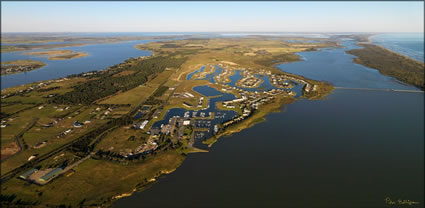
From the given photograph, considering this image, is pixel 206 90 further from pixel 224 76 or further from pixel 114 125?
pixel 114 125

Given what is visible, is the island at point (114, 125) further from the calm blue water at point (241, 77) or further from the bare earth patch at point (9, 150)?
the calm blue water at point (241, 77)

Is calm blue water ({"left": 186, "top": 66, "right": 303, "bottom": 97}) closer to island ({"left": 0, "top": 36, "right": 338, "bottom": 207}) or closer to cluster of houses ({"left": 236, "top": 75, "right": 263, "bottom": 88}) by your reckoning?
island ({"left": 0, "top": 36, "right": 338, "bottom": 207})

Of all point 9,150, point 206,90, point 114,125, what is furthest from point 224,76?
point 9,150

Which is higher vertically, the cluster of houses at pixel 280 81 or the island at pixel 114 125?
the cluster of houses at pixel 280 81

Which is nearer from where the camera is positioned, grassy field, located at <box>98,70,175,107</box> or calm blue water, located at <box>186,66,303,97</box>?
grassy field, located at <box>98,70,175,107</box>

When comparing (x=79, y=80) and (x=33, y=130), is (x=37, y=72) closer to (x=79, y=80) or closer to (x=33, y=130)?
(x=79, y=80)

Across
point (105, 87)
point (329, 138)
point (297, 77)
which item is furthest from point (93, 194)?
point (297, 77)

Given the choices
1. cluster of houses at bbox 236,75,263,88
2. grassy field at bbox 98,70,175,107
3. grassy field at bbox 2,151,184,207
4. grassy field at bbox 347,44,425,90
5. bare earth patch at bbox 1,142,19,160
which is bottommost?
grassy field at bbox 2,151,184,207

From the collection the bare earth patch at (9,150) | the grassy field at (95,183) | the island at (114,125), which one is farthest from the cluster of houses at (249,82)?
the bare earth patch at (9,150)

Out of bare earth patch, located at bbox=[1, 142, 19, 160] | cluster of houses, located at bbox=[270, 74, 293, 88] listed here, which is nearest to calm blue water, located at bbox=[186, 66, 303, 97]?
cluster of houses, located at bbox=[270, 74, 293, 88]
